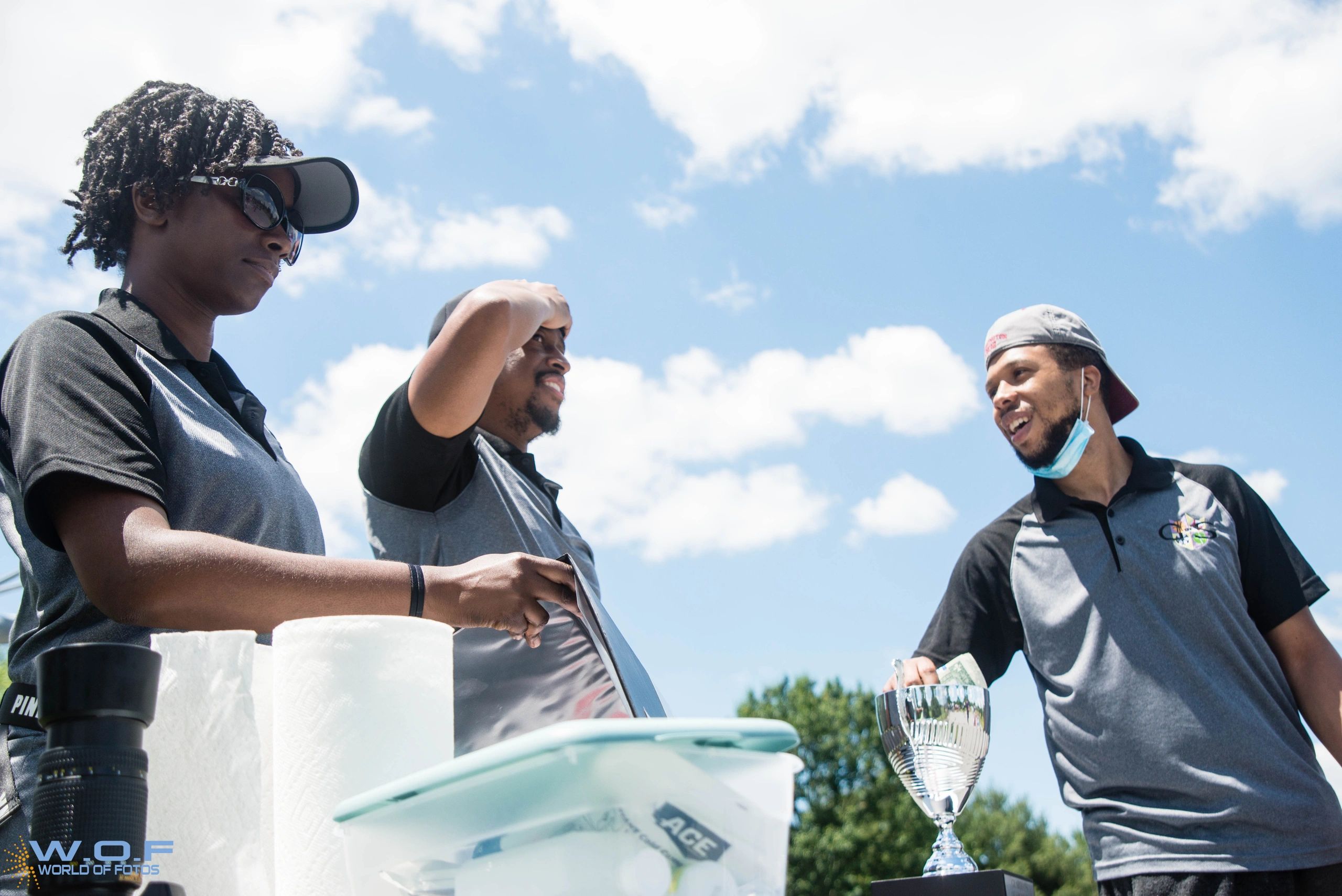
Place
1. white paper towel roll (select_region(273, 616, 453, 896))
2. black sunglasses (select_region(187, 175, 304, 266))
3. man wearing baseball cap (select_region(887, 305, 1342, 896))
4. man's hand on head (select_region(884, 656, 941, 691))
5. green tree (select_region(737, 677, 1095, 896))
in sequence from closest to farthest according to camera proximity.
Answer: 1. white paper towel roll (select_region(273, 616, 453, 896))
2. black sunglasses (select_region(187, 175, 304, 266))
3. man's hand on head (select_region(884, 656, 941, 691))
4. man wearing baseball cap (select_region(887, 305, 1342, 896))
5. green tree (select_region(737, 677, 1095, 896))

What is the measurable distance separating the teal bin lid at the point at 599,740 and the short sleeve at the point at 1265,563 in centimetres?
323

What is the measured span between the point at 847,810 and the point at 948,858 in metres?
37.2

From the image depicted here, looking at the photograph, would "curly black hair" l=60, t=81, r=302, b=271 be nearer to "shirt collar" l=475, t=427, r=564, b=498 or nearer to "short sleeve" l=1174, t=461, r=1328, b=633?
"shirt collar" l=475, t=427, r=564, b=498

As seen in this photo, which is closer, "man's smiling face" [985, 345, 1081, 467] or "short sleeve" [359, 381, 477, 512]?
"short sleeve" [359, 381, 477, 512]

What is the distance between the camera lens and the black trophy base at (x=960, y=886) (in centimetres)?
200

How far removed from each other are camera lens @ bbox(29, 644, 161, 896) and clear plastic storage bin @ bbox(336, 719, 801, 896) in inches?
10.3

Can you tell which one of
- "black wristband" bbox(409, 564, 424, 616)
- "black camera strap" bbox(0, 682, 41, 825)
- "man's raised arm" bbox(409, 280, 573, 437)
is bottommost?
"black camera strap" bbox(0, 682, 41, 825)

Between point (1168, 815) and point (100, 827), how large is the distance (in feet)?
10.2

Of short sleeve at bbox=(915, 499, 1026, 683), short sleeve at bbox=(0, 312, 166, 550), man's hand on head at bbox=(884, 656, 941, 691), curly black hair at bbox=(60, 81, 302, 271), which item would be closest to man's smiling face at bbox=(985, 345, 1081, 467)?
short sleeve at bbox=(915, 499, 1026, 683)

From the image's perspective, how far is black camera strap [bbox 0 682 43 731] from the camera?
4.77 feet

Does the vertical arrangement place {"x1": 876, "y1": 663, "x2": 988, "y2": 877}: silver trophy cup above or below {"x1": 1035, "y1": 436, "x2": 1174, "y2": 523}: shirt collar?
below

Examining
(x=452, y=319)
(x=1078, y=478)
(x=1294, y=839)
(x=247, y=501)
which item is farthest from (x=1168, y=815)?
(x=247, y=501)

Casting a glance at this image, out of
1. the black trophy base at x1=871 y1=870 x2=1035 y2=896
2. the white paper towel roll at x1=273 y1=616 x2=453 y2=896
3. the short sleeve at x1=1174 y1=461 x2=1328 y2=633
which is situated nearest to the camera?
the white paper towel roll at x1=273 y1=616 x2=453 y2=896

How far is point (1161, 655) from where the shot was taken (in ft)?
11.3
